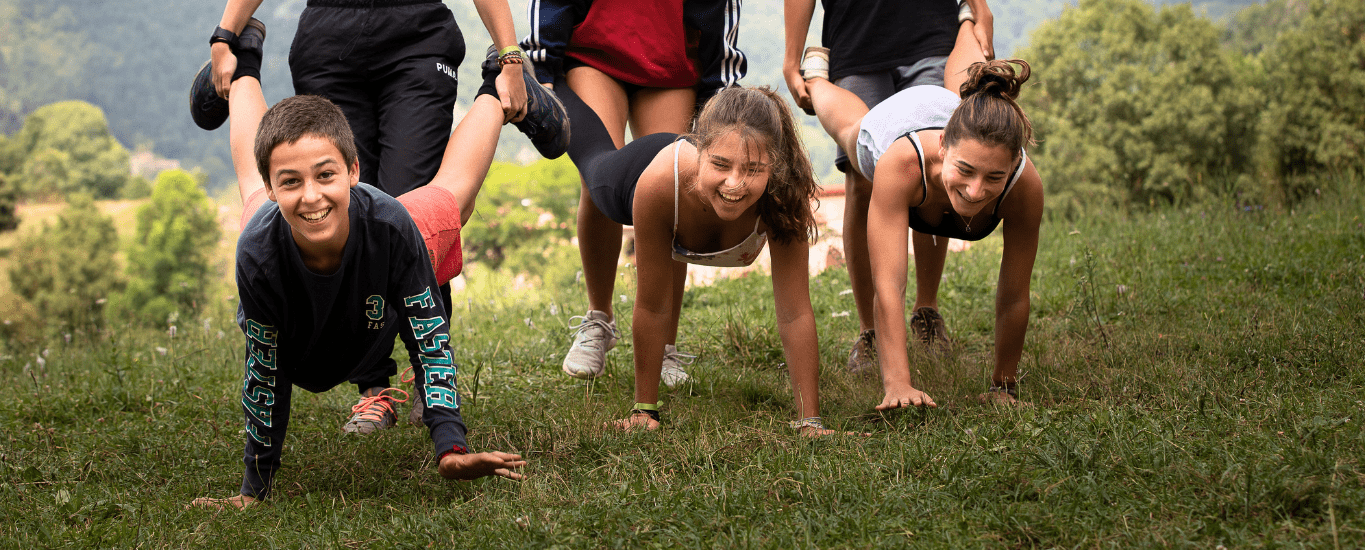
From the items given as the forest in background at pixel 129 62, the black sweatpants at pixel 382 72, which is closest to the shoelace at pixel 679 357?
the black sweatpants at pixel 382 72

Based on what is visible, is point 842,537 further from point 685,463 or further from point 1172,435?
point 1172,435

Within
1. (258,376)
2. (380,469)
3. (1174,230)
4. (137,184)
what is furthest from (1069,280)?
(137,184)

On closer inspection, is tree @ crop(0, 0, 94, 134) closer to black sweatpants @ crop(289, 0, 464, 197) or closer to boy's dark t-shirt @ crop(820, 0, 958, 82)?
black sweatpants @ crop(289, 0, 464, 197)

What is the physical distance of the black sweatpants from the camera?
3.69 m

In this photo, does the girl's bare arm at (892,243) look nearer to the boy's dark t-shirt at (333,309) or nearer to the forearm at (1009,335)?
the forearm at (1009,335)

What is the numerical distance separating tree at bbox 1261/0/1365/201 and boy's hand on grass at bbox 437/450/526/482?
88.2 feet

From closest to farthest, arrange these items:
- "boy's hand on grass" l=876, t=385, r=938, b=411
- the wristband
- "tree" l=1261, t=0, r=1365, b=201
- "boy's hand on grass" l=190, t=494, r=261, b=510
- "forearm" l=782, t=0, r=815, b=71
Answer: "boy's hand on grass" l=190, t=494, r=261, b=510
"boy's hand on grass" l=876, t=385, r=938, b=411
the wristband
"forearm" l=782, t=0, r=815, b=71
"tree" l=1261, t=0, r=1365, b=201

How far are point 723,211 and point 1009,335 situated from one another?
4.05 ft

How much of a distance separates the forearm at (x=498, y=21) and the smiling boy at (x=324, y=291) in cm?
117

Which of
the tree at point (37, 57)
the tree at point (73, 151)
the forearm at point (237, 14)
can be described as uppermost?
the tree at point (37, 57)

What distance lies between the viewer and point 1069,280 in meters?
5.37

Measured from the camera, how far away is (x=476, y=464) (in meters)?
2.43

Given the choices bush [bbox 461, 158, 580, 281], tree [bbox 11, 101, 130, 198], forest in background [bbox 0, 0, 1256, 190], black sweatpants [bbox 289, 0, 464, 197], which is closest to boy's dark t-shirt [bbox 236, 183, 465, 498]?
black sweatpants [bbox 289, 0, 464, 197]

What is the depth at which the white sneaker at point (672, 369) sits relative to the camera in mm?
3973
